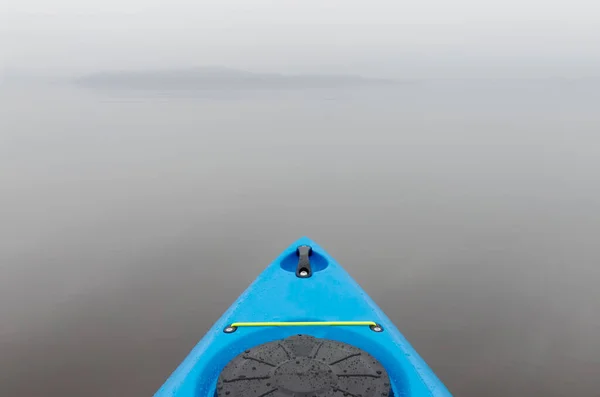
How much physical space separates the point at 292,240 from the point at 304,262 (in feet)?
10.0

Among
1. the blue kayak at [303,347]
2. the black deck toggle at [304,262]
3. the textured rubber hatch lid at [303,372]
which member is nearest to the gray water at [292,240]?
the blue kayak at [303,347]

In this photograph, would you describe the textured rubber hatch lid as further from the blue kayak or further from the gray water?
the gray water

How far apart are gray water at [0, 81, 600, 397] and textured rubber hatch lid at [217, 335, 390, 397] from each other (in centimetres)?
211

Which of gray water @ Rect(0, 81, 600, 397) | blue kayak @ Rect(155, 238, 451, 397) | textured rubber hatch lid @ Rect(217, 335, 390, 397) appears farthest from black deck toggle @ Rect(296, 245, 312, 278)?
gray water @ Rect(0, 81, 600, 397)

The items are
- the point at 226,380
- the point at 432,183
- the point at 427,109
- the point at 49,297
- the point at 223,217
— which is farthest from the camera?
the point at 427,109

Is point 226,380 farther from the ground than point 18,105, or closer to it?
closer to it

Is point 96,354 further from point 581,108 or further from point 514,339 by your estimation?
point 581,108

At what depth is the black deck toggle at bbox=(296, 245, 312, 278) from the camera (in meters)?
3.75

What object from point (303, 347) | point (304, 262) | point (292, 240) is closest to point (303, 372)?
point (303, 347)

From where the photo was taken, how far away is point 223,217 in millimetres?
7781

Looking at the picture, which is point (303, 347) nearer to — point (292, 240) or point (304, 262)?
point (304, 262)

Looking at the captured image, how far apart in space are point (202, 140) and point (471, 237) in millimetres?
10366

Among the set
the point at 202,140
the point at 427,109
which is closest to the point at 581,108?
the point at 427,109

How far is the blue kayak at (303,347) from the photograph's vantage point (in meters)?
2.07
